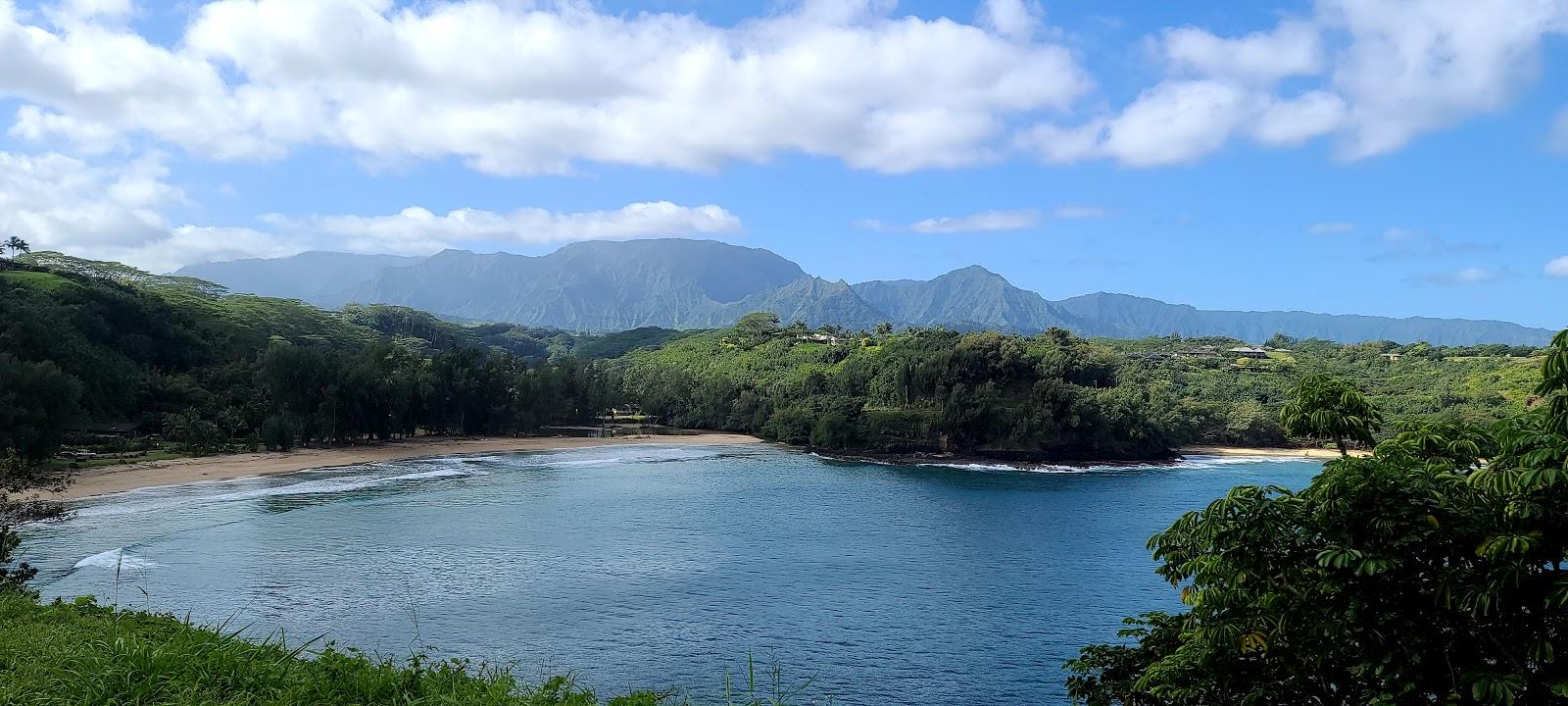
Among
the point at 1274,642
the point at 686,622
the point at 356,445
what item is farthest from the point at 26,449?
the point at 1274,642

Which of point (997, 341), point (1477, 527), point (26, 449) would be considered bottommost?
point (26, 449)

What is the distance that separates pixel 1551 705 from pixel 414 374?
77.8 m

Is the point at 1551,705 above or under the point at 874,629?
above

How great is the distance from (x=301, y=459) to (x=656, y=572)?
40.1 m

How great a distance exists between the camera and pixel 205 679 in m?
7.98

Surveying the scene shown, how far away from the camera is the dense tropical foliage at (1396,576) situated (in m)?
6.01

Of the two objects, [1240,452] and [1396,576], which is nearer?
[1396,576]

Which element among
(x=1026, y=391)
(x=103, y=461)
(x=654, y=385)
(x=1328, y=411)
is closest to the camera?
(x=1328, y=411)

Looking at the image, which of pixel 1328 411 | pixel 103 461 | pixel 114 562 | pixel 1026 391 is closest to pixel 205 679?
pixel 1328 411

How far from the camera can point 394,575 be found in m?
30.1

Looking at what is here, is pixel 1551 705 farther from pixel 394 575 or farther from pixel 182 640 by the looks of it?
pixel 394 575

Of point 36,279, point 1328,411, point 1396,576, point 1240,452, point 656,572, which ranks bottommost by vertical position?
point 656,572

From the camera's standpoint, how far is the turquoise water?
22.7 metres

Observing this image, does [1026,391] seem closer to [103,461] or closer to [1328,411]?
[103,461]
